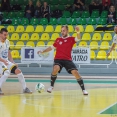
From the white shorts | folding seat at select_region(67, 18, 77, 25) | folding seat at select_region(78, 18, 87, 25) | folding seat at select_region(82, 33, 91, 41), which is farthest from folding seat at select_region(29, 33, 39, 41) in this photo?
the white shorts

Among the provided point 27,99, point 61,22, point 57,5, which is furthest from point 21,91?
point 57,5

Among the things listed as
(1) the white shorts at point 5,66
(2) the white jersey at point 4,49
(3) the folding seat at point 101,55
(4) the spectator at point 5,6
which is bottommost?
(3) the folding seat at point 101,55

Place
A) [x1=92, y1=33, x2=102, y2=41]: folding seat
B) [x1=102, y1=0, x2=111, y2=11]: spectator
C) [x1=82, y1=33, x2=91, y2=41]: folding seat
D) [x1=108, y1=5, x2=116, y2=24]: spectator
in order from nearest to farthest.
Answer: [x1=92, y1=33, x2=102, y2=41]: folding seat
[x1=82, y1=33, x2=91, y2=41]: folding seat
[x1=108, y1=5, x2=116, y2=24]: spectator
[x1=102, y1=0, x2=111, y2=11]: spectator

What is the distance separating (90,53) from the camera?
59.5 feet

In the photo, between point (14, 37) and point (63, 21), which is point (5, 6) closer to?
point (14, 37)

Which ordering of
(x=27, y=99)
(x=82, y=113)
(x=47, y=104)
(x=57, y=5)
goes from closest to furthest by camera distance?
(x=82, y=113) < (x=47, y=104) < (x=27, y=99) < (x=57, y=5)

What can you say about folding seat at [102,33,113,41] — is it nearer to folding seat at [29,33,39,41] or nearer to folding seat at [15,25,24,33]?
folding seat at [29,33,39,41]

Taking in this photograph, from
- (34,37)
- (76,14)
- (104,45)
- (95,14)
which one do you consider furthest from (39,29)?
(104,45)

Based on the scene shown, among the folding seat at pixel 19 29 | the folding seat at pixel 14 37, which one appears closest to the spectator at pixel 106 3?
the folding seat at pixel 19 29

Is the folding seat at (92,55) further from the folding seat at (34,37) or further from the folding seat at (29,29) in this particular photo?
the folding seat at (29,29)

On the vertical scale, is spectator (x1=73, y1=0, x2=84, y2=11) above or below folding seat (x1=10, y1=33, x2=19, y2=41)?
above

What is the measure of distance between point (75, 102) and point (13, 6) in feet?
53.2

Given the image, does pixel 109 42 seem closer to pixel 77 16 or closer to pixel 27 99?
pixel 77 16

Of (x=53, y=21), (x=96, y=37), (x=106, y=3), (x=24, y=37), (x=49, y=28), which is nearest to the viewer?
(x=96, y=37)
